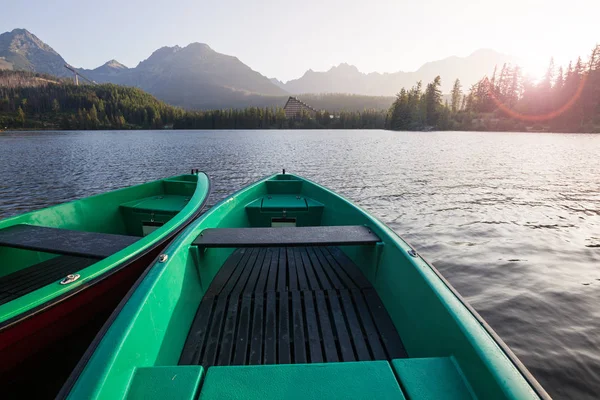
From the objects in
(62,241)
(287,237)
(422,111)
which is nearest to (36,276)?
(62,241)

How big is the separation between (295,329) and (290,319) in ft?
0.69

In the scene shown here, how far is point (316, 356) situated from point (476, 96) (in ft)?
514

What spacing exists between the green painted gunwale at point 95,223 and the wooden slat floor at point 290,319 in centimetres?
151

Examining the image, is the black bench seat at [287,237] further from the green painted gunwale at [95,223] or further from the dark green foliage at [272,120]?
the dark green foliage at [272,120]

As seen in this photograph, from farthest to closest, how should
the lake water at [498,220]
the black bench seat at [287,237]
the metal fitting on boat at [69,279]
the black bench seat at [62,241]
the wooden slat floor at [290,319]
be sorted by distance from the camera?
the lake water at [498,220]
the black bench seat at [62,241]
the black bench seat at [287,237]
the metal fitting on boat at [69,279]
the wooden slat floor at [290,319]

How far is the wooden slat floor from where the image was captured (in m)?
3.21

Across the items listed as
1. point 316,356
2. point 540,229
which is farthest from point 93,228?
point 540,229

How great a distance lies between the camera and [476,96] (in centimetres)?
12900

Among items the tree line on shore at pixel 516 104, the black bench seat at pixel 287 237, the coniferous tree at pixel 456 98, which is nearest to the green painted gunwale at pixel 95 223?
the black bench seat at pixel 287 237

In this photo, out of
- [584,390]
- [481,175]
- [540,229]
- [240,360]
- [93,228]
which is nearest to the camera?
[240,360]

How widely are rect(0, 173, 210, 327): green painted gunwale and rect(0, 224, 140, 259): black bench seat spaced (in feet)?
1.07

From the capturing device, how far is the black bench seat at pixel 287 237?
4.08m

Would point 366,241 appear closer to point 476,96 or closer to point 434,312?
point 434,312

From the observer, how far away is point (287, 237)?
429 centimetres
